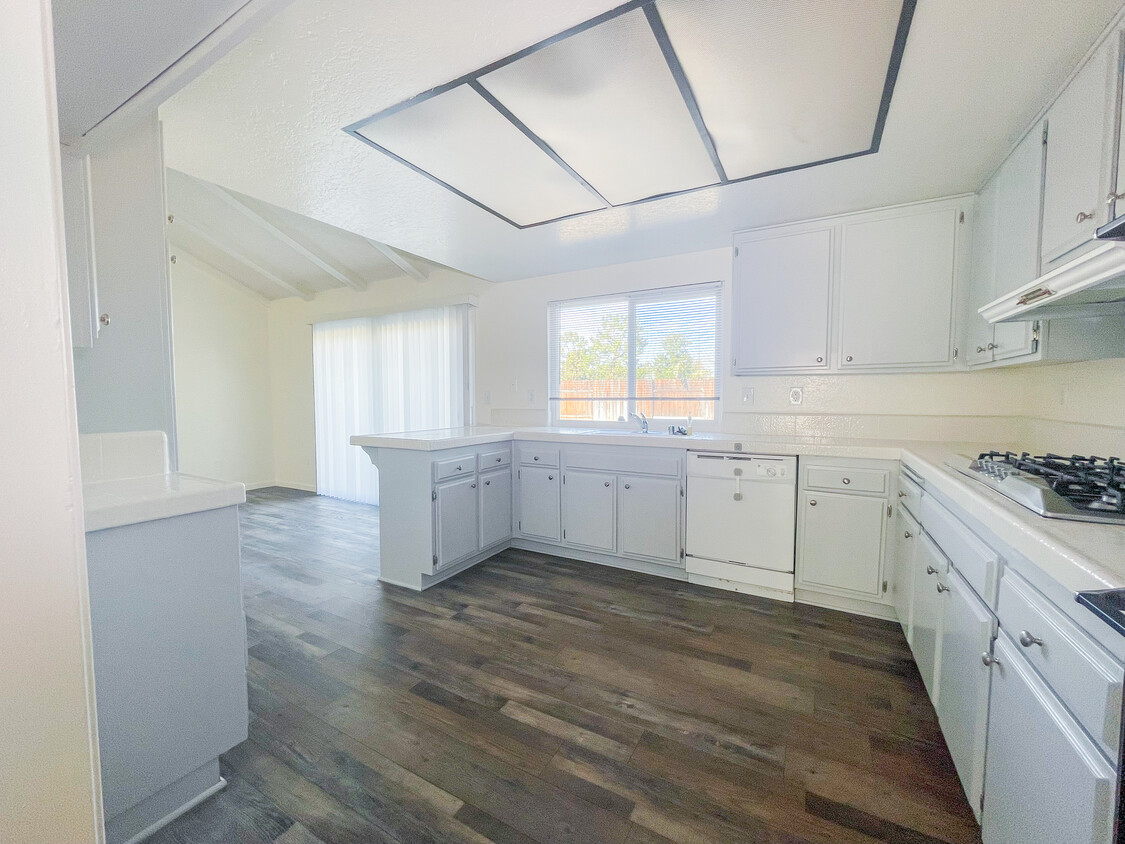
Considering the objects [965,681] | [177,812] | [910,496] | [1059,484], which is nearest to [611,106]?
[1059,484]

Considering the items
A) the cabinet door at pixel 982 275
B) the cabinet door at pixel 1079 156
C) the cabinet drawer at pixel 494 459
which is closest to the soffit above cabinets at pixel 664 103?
the cabinet door at pixel 1079 156

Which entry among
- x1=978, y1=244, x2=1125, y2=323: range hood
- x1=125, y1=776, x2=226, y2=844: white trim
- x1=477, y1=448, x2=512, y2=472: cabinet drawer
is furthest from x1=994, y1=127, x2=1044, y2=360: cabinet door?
x1=125, y1=776, x2=226, y2=844: white trim

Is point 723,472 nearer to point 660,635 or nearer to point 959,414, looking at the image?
point 660,635

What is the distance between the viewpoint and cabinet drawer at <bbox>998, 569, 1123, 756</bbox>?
71 cm

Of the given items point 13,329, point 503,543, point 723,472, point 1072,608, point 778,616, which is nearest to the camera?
point 13,329

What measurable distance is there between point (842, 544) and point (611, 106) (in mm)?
2447

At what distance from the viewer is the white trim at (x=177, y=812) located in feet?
4.02

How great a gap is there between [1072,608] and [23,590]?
1.49 meters

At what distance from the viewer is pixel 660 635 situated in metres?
2.26

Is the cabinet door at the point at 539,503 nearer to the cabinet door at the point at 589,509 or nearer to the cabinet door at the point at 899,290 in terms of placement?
the cabinet door at the point at 589,509

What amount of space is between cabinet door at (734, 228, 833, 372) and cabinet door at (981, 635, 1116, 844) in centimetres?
207

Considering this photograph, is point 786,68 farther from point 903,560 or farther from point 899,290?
point 903,560

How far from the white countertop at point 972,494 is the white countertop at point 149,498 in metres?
1.37

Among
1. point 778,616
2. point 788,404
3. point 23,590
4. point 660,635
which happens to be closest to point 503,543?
point 660,635
